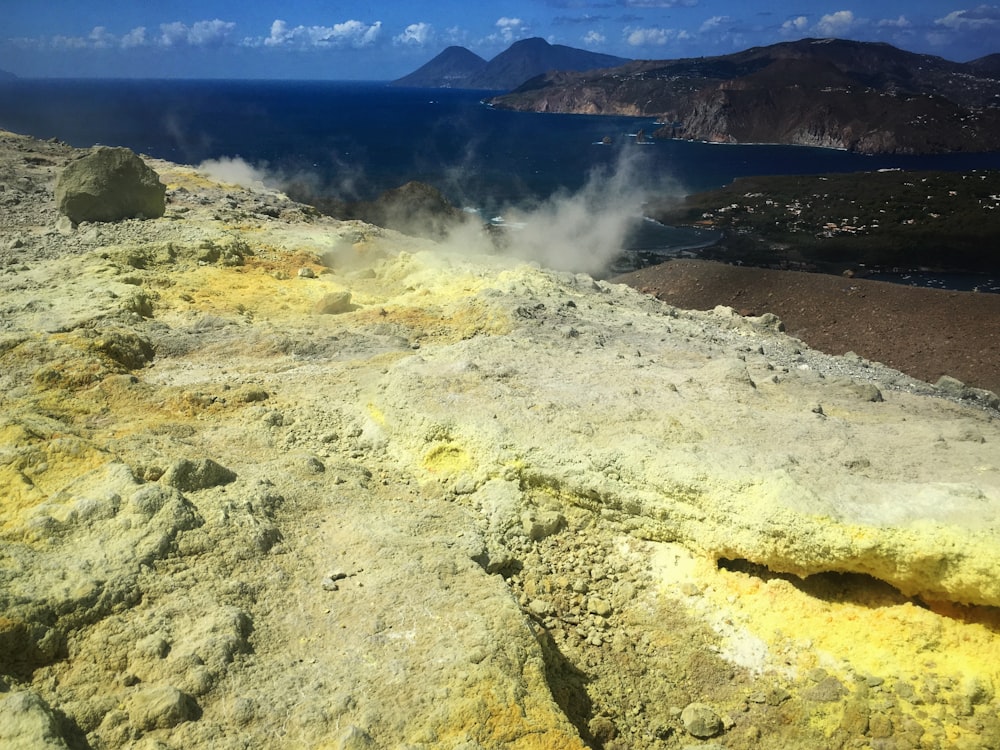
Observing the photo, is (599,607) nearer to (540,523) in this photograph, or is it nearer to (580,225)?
(540,523)

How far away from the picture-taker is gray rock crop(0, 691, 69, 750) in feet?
11.7

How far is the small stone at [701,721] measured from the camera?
5.33 m

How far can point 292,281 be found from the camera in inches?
578

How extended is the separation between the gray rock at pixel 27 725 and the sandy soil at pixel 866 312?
24946 mm

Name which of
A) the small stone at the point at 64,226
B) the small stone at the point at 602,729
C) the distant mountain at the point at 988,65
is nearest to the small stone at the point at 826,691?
the small stone at the point at 602,729

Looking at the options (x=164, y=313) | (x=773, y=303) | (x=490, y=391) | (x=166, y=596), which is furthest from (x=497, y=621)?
(x=773, y=303)

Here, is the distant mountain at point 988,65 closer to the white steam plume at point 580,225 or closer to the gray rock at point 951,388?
the white steam plume at point 580,225

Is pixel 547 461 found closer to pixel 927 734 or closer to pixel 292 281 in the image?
pixel 927 734

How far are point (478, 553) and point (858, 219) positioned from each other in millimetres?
49039

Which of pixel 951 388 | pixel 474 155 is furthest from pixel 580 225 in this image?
pixel 474 155

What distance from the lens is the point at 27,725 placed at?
143 inches

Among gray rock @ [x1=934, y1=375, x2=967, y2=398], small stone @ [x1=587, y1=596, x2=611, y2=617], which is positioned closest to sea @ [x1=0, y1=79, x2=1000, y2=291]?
gray rock @ [x1=934, y1=375, x2=967, y2=398]

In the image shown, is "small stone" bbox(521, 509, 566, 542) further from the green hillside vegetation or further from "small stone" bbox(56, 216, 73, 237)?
the green hillside vegetation

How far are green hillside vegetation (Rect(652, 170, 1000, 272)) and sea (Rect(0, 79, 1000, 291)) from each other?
3190 millimetres
